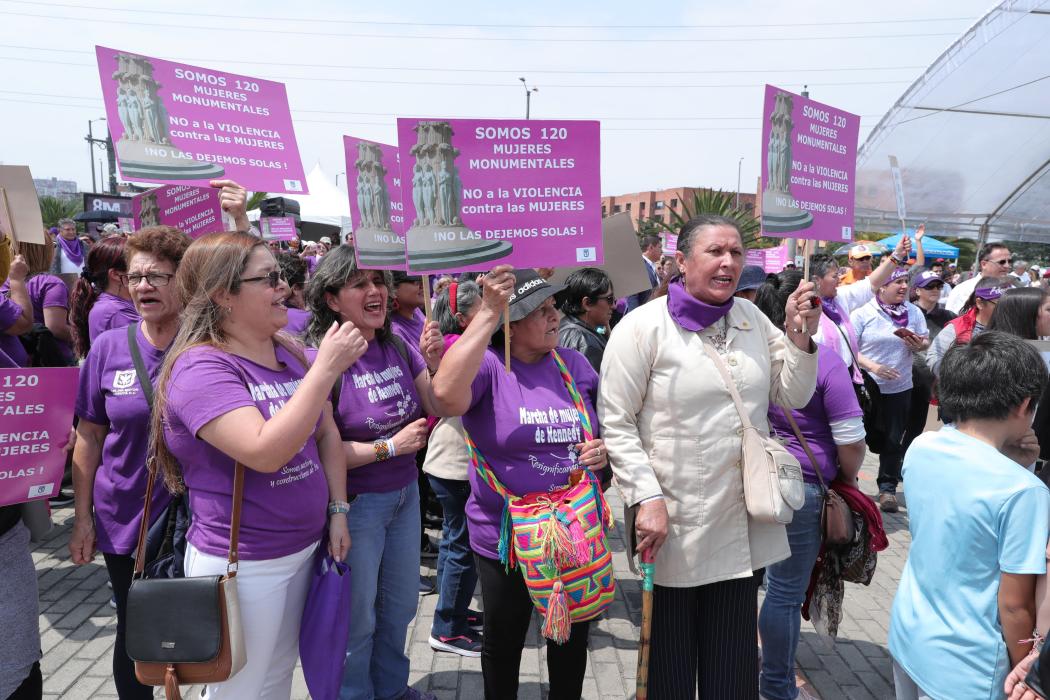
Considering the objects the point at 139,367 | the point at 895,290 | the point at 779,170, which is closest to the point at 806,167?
the point at 779,170

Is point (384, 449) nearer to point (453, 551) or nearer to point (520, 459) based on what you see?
point (520, 459)

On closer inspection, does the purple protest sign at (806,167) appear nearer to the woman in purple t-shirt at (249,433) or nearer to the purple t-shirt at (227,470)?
the woman in purple t-shirt at (249,433)

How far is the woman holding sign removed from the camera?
8.14 feet

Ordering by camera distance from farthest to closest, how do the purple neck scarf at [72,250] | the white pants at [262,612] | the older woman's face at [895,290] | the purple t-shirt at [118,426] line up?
the purple neck scarf at [72,250]
the older woman's face at [895,290]
the purple t-shirt at [118,426]
the white pants at [262,612]

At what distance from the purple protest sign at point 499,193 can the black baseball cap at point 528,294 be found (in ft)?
0.28

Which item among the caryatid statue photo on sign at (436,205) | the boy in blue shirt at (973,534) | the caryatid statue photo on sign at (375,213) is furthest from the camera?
the caryatid statue photo on sign at (375,213)

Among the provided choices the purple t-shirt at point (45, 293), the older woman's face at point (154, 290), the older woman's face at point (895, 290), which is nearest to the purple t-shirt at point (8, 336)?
the older woman's face at point (154, 290)

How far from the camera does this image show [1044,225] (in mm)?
12914

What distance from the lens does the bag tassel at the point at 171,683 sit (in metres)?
2.02

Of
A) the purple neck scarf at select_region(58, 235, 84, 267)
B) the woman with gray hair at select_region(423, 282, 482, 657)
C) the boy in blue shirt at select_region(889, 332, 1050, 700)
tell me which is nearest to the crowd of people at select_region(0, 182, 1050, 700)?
the boy in blue shirt at select_region(889, 332, 1050, 700)

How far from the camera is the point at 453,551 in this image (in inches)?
148

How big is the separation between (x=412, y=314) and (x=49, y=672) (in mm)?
2621

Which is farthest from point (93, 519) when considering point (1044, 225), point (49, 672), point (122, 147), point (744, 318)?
point (1044, 225)

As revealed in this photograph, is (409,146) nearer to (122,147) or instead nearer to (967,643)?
(122,147)
